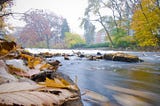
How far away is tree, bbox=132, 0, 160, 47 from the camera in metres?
23.3

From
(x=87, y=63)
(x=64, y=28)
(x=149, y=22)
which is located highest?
(x=64, y=28)

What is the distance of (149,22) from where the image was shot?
23578 mm

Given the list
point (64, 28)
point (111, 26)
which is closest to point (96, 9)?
point (111, 26)

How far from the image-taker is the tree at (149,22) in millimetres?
23344

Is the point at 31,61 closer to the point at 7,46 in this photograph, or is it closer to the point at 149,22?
the point at 7,46

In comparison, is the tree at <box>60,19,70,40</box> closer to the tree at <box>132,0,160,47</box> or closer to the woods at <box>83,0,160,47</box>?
the woods at <box>83,0,160,47</box>

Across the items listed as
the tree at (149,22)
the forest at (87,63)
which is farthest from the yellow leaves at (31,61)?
the tree at (149,22)

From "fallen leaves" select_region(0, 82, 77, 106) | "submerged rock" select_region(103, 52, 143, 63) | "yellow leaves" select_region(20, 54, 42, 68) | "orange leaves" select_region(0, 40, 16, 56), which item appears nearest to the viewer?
"fallen leaves" select_region(0, 82, 77, 106)

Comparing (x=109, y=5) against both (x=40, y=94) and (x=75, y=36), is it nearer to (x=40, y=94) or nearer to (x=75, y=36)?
(x=75, y=36)

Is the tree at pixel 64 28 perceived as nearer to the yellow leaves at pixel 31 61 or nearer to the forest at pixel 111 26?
the forest at pixel 111 26

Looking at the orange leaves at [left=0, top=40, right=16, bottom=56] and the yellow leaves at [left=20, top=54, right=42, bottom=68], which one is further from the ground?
the orange leaves at [left=0, top=40, right=16, bottom=56]

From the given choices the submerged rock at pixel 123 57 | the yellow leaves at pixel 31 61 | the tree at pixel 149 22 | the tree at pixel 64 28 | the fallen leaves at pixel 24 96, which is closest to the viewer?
the fallen leaves at pixel 24 96

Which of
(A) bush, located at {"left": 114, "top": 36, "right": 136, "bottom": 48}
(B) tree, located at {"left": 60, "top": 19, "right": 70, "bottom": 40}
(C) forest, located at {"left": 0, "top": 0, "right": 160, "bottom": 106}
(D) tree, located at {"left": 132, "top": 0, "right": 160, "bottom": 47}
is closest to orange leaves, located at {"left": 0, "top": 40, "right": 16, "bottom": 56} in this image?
(C) forest, located at {"left": 0, "top": 0, "right": 160, "bottom": 106}

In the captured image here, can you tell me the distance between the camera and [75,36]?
54.8 m
